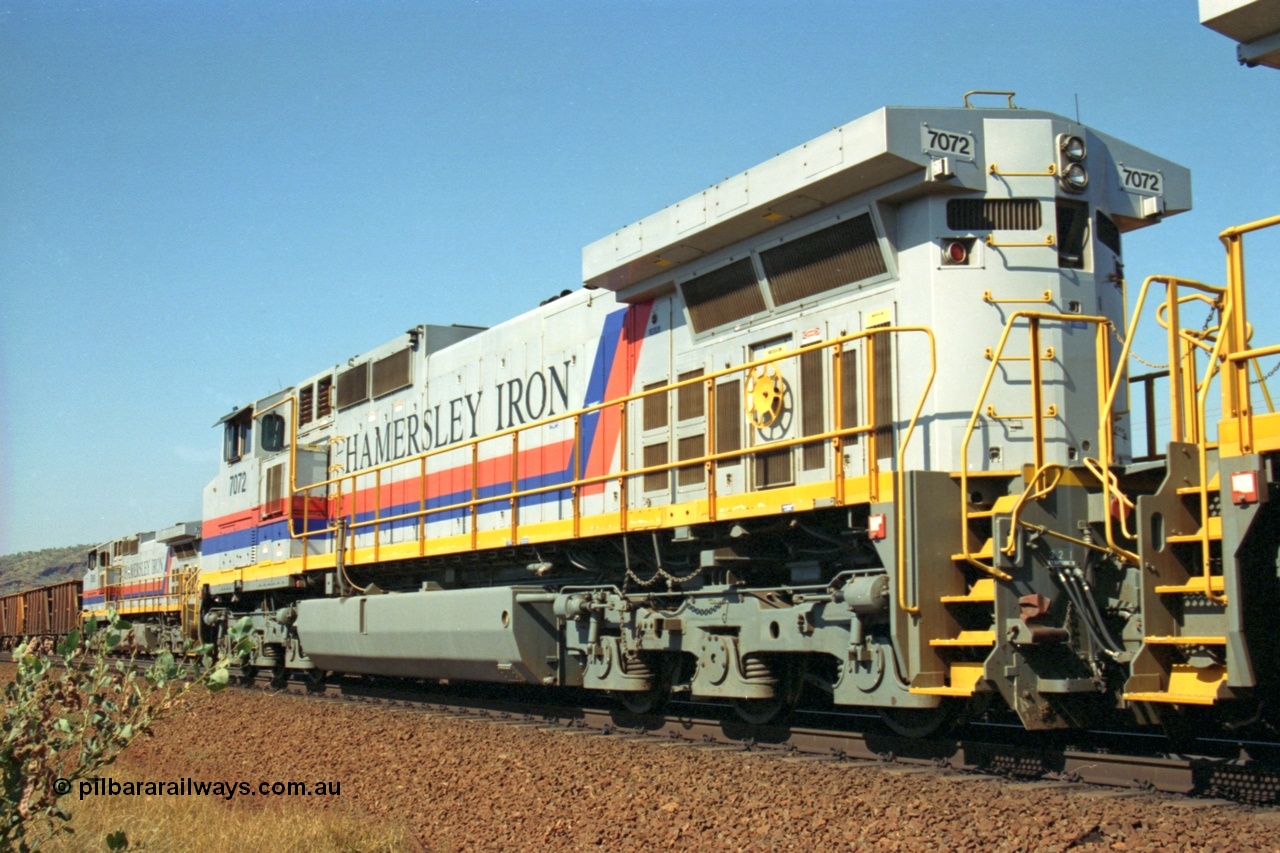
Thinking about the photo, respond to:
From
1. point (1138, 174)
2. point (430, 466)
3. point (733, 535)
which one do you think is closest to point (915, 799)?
point (733, 535)

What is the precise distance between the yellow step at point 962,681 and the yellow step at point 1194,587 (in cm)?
119

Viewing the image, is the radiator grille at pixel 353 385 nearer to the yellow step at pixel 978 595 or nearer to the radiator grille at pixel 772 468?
the radiator grille at pixel 772 468

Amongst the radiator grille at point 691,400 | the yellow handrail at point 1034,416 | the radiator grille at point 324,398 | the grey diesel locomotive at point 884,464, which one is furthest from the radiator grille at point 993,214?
the radiator grille at point 324,398

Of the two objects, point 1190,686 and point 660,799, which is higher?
point 1190,686

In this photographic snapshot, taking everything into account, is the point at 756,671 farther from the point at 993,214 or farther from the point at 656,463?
the point at 993,214

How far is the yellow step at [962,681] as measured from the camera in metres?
6.95

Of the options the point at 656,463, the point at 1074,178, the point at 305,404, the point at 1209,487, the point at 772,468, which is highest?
the point at 1074,178

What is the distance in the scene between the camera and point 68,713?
5422mm

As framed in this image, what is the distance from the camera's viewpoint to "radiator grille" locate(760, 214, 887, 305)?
8.59 m

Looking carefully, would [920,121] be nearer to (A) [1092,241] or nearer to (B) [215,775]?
(A) [1092,241]

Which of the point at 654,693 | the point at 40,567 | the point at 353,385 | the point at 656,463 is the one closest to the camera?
the point at 654,693

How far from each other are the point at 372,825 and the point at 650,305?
5443mm

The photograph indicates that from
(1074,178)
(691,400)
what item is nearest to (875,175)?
(1074,178)

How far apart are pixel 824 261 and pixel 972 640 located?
3.18 metres
